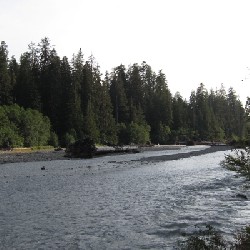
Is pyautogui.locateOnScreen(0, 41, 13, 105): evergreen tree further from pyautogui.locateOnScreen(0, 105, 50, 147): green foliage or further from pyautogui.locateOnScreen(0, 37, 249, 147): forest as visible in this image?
pyautogui.locateOnScreen(0, 105, 50, 147): green foliage

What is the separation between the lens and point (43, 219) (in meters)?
17.0

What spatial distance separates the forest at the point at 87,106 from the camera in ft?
257

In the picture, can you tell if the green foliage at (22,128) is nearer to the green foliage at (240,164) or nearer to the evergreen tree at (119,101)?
the evergreen tree at (119,101)

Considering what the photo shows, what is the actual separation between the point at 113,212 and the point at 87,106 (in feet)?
261

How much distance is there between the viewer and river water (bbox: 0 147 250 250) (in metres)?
13.7

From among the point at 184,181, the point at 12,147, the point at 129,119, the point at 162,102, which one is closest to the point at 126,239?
the point at 184,181

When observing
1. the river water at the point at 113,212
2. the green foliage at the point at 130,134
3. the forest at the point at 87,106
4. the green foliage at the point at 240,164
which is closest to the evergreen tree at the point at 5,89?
the forest at the point at 87,106

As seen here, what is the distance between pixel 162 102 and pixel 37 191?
109 m

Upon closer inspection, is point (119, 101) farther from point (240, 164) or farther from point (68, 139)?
point (240, 164)

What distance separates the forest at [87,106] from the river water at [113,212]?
142ft

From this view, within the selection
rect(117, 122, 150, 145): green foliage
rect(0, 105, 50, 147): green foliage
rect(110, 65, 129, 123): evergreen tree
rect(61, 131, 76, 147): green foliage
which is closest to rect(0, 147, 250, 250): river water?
rect(0, 105, 50, 147): green foliage

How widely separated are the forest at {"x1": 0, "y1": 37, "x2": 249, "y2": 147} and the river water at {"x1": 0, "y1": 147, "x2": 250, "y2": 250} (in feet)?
142

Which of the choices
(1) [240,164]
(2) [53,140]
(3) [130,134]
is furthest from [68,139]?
(1) [240,164]

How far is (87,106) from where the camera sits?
96.9m
